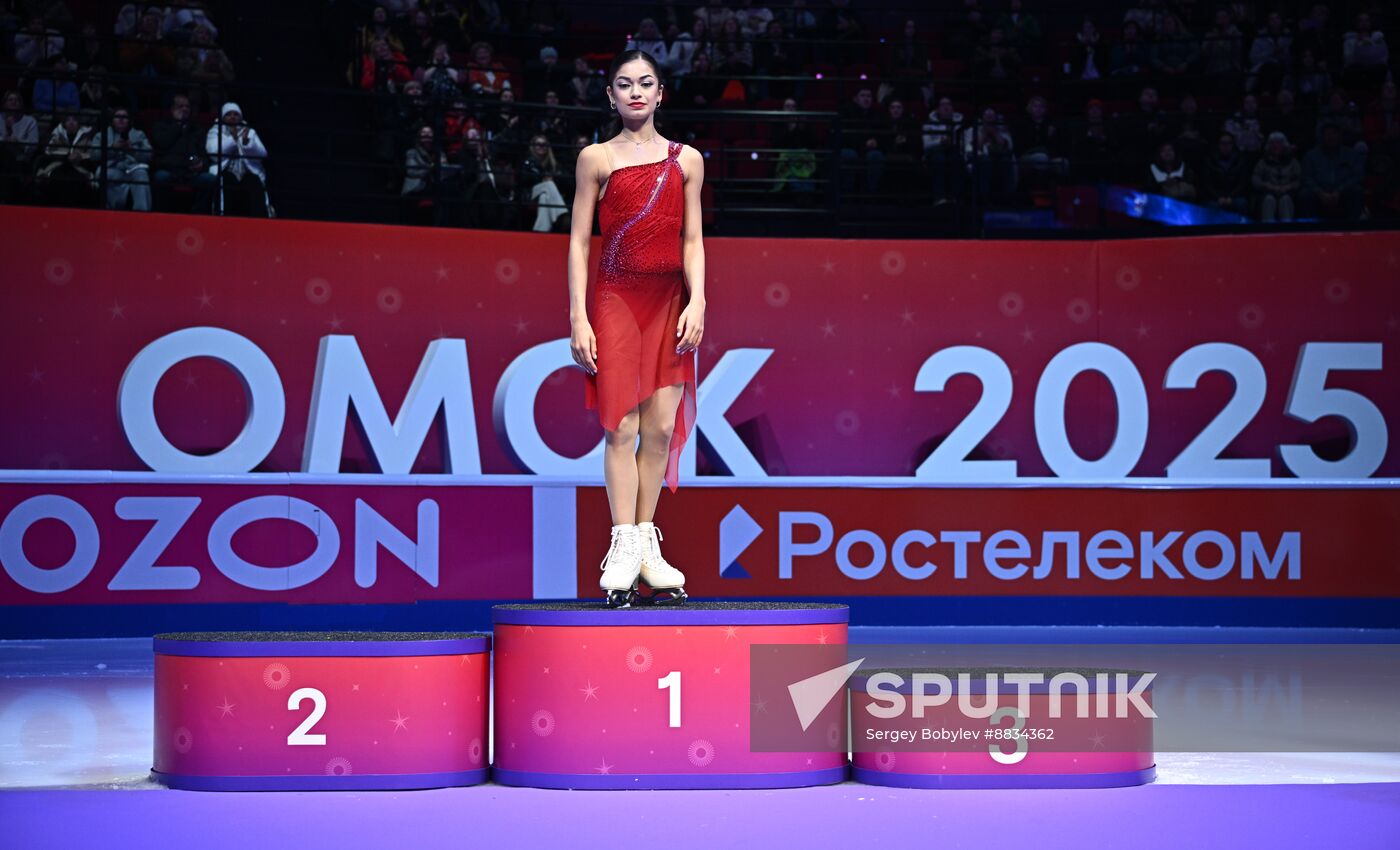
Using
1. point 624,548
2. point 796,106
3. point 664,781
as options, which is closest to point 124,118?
point 796,106

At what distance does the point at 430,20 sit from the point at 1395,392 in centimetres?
729

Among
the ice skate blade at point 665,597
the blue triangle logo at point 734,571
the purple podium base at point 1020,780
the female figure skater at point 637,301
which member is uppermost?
the female figure skater at point 637,301

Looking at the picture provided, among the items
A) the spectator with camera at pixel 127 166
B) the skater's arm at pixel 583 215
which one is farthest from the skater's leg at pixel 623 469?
the spectator with camera at pixel 127 166

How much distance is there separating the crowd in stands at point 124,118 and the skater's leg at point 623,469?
5236 millimetres

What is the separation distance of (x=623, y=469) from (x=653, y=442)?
0.14 meters

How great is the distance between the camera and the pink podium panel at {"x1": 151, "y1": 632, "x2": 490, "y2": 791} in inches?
182

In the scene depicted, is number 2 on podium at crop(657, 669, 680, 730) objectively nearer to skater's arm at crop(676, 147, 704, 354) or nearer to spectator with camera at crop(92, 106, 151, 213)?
skater's arm at crop(676, 147, 704, 354)

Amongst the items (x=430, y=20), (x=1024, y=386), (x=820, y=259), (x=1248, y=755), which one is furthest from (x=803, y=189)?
(x=1248, y=755)

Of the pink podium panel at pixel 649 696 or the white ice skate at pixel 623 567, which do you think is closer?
the pink podium panel at pixel 649 696

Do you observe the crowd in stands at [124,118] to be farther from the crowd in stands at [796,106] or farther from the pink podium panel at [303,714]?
the pink podium panel at [303,714]

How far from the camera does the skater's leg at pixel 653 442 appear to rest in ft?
16.6

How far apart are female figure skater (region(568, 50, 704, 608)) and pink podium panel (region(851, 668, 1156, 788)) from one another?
849mm

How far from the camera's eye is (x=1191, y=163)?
1150 cm

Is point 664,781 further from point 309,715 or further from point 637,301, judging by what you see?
point 637,301
